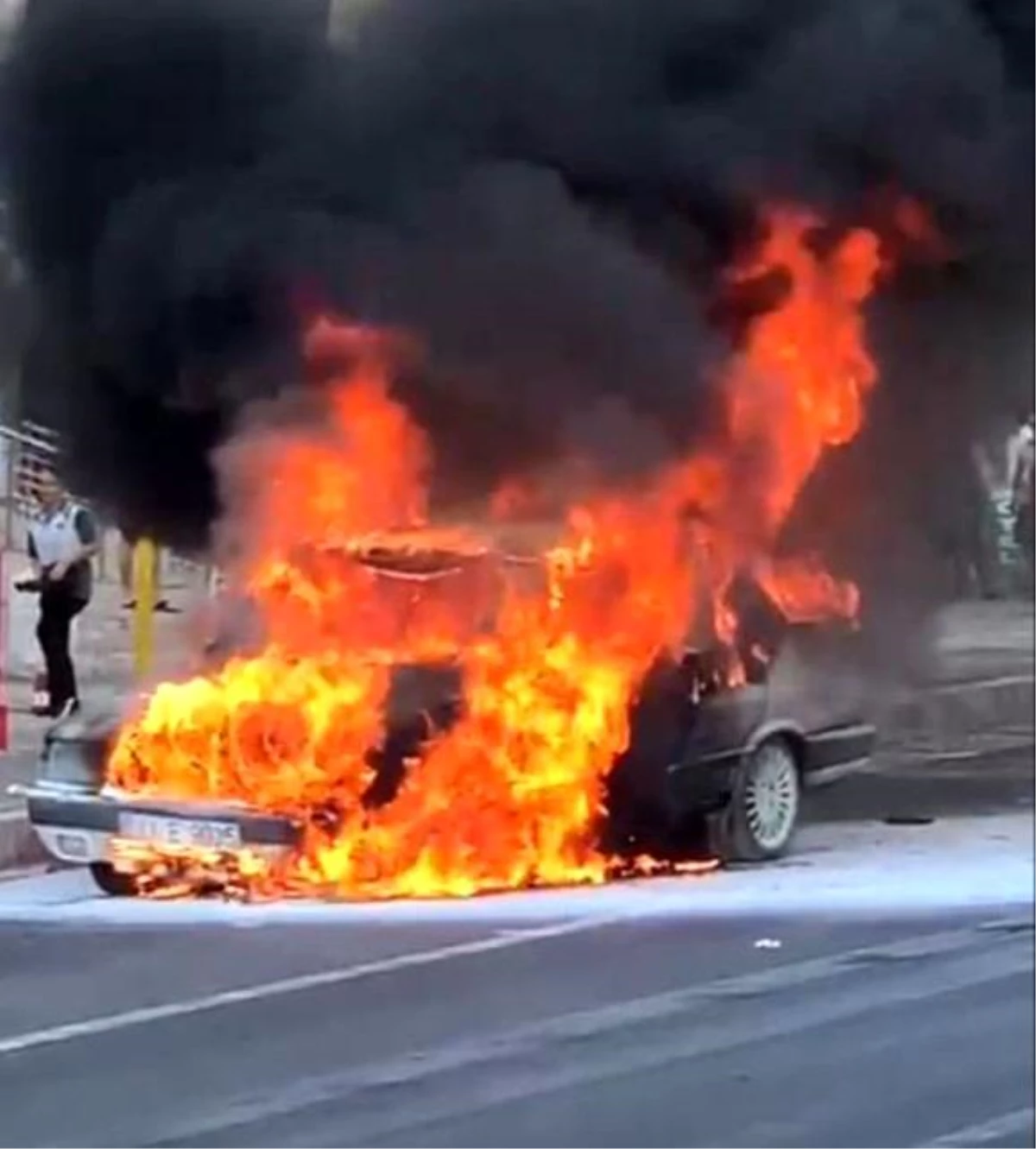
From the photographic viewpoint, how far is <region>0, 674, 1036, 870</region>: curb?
155cm

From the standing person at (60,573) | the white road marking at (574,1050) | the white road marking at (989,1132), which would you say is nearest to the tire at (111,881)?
the standing person at (60,573)

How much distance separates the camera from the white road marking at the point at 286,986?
197 centimetres

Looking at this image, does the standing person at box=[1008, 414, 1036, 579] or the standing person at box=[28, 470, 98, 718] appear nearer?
the standing person at box=[1008, 414, 1036, 579]

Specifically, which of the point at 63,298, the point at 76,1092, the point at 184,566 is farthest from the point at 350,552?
the point at 76,1092

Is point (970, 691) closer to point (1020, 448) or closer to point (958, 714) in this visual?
point (958, 714)

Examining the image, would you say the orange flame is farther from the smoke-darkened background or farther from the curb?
the curb

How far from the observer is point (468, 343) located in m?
1.86

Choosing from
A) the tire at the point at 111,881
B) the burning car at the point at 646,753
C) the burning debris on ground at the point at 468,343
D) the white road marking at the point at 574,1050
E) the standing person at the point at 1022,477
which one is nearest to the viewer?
the standing person at the point at 1022,477

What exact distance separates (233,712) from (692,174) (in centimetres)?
48

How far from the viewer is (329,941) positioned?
2.06 metres

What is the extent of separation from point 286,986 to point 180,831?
0.77 ft

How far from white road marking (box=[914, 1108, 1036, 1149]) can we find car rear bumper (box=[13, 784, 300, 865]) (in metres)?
0.48

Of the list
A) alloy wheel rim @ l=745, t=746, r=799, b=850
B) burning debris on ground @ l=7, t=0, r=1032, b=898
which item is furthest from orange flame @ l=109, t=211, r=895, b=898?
alloy wheel rim @ l=745, t=746, r=799, b=850

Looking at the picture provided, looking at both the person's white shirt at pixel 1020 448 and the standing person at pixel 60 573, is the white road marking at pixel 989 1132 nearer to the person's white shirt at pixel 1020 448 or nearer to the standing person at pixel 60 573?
the person's white shirt at pixel 1020 448
